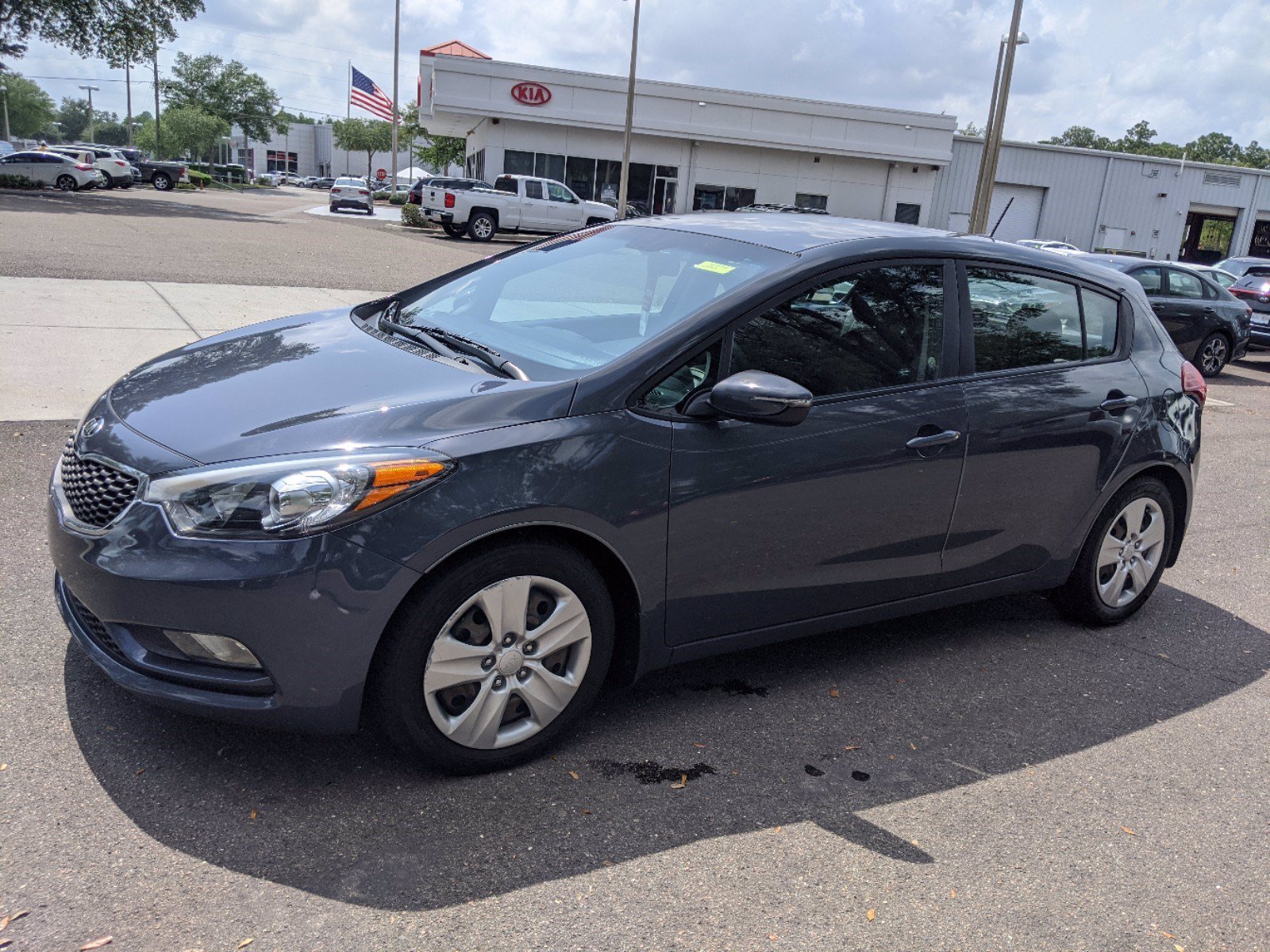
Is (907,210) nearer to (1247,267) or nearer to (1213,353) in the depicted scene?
(1247,267)

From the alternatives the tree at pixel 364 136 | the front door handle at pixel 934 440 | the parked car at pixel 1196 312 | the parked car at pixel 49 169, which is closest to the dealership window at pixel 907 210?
the parked car at pixel 1196 312

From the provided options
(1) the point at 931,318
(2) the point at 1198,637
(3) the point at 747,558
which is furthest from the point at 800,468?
(2) the point at 1198,637

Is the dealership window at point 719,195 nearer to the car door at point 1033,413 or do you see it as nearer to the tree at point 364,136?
the car door at point 1033,413

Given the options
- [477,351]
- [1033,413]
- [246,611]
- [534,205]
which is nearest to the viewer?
[246,611]

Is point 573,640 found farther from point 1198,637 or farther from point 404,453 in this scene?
point 1198,637

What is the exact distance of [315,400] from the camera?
318 centimetres

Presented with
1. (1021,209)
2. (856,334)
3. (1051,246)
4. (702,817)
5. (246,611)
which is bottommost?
(702,817)

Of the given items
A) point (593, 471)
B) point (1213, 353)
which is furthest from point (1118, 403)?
point (1213, 353)

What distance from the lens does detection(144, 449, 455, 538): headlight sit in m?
2.77

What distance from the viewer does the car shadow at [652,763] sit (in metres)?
2.82

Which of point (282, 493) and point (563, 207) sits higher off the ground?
point (563, 207)

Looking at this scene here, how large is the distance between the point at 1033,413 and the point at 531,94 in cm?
3728

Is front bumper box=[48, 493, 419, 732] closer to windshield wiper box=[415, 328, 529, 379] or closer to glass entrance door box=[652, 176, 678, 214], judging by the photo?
windshield wiper box=[415, 328, 529, 379]

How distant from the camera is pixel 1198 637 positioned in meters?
4.95
